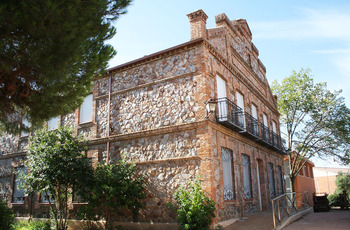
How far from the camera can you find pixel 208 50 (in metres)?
11.1

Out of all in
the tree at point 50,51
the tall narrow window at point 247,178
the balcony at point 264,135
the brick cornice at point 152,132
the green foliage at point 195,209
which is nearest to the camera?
the tree at point 50,51

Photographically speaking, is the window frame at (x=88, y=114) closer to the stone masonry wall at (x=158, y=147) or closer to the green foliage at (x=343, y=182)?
the stone masonry wall at (x=158, y=147)

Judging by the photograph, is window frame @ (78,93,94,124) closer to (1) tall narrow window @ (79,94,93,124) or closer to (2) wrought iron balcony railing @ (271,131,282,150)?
(1) tall narrow window @ (79,94,93,124)

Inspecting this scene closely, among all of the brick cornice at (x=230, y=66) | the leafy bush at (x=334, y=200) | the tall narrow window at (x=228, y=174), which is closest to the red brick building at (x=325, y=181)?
the leafy bush at (x=334, y=200)

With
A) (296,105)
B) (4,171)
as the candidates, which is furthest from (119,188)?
(296,105)

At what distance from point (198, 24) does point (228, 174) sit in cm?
588

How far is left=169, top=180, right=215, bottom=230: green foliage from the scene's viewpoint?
8570 mm

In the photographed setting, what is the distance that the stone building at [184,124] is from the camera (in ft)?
32.9

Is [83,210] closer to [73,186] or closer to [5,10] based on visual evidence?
[73,186]

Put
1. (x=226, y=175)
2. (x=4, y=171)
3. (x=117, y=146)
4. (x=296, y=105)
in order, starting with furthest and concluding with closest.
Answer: (x=296, y=105) < (x=4, y=171) < (x=117, y=146) < (x=226, y=175)

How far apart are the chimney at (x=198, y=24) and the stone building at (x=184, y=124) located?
0.04 metres

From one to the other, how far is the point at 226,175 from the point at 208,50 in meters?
4.72

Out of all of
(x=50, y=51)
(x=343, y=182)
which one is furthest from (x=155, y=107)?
(x=343, y=182)

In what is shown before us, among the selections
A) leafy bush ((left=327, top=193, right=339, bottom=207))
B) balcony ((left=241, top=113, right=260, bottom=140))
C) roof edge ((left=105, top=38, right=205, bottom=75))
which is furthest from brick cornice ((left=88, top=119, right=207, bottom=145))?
leafy bush ((left=327, top=193, right=339, bottom=207))
